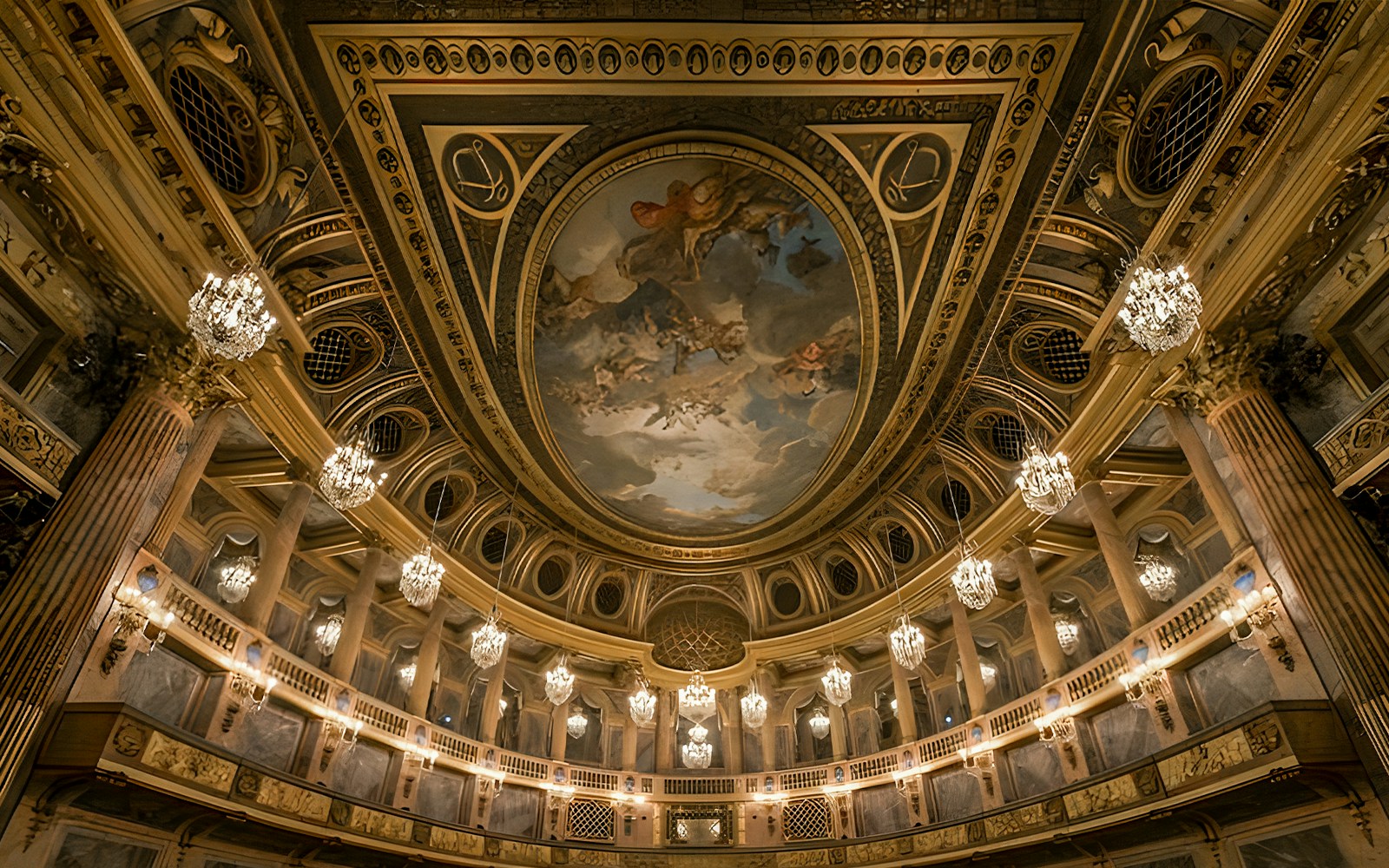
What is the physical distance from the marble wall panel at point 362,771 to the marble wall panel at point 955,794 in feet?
40.1

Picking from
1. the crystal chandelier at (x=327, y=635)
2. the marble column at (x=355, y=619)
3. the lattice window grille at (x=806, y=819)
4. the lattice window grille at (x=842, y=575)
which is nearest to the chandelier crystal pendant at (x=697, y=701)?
the lattice window grille at (x=806, y=819)

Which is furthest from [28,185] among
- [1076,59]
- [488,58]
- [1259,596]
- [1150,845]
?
[1150,845]

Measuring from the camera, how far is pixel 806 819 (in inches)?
675

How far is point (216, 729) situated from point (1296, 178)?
17.0 metres

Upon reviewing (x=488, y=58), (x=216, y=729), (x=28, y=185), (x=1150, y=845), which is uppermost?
(x=488, y=58)

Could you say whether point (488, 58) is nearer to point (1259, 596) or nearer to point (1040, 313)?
point (1040, 313)

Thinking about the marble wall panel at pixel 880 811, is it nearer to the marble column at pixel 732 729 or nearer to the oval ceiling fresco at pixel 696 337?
the marble column at pixel 732 729

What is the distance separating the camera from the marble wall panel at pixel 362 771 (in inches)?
519

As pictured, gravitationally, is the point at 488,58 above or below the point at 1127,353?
above

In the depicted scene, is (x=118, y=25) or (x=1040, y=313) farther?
(x=1040, y=313)

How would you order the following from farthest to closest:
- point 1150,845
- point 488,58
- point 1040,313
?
1. point 1040,313
2. point 1150,845
3. point 488,58

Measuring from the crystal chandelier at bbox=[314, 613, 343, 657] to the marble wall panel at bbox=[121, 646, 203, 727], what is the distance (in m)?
4.32

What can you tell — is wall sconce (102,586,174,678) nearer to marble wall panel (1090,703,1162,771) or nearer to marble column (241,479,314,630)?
marble column (241,479,314,630)

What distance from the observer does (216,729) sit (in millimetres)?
10680
